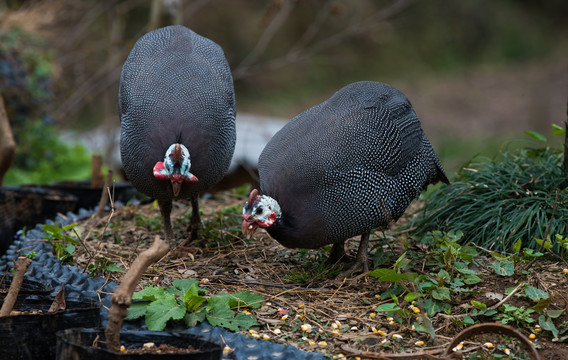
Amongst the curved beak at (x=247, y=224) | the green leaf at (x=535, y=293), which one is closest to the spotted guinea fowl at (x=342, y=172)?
the curved beak at (x=247, y=224)

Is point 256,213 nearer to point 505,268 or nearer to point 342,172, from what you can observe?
point 342,172

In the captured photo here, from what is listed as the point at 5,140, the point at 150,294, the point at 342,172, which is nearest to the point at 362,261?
the point at 342,172

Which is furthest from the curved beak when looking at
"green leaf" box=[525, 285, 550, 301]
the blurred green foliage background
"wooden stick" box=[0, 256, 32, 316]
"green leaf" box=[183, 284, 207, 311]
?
the blurred green foliage background

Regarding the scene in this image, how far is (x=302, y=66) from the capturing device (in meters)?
15.9

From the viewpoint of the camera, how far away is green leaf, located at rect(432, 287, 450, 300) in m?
3.37

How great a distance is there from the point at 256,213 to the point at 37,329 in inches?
45.8

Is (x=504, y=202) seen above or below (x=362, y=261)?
above

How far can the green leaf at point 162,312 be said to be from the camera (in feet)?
9.72

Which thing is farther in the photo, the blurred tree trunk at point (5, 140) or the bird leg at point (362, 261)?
the blurred tree trunk at point (5, 140)

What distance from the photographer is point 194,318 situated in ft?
10.1

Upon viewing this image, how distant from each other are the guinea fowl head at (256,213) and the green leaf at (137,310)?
603mm

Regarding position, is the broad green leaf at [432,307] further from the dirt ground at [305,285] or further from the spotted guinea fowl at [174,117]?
the spotted guinea fowl at [174,117]

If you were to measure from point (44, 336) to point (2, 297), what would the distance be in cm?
46

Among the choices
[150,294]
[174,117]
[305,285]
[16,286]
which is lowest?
[305,285]
